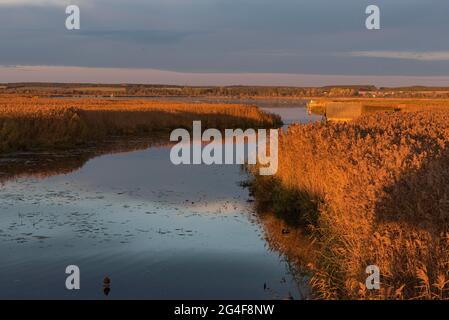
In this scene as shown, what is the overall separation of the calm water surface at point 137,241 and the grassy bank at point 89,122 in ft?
37.2

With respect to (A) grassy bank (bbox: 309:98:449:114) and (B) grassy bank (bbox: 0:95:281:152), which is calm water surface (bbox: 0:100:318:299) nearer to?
(B) grassy bank (bbox: 0:95:281:152)

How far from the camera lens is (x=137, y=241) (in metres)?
12.9

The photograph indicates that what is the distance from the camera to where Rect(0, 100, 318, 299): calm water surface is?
395 inches

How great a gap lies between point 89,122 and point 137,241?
29533 millimetres

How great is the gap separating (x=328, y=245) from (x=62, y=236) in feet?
19.5

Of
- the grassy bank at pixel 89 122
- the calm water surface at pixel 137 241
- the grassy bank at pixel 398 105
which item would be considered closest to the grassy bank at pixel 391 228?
the calm water surface at pixel 137 241

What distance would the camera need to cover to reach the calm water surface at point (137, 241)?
32.9 feet

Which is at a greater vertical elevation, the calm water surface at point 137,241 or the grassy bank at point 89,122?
the grassy bank at point 89,122

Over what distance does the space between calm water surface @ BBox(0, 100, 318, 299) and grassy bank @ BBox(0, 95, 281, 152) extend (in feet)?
37.2

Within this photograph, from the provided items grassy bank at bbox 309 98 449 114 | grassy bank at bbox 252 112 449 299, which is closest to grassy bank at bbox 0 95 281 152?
grassy bank at bbox 309 98 449 114

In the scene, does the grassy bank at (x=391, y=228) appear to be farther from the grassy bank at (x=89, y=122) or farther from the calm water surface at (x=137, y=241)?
the grassy bank at (x=89, y=122)
